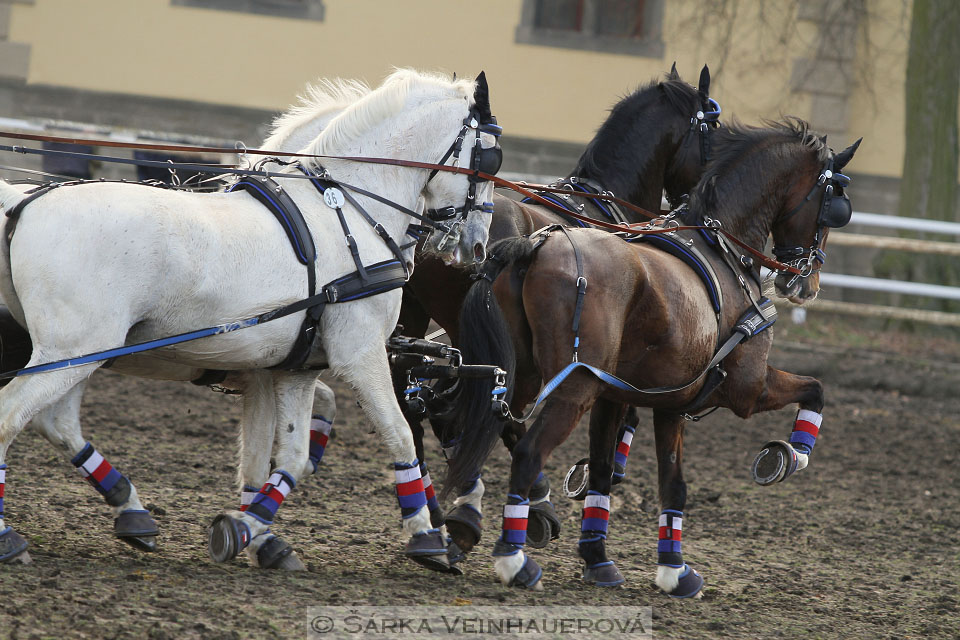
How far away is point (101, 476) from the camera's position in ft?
14.2

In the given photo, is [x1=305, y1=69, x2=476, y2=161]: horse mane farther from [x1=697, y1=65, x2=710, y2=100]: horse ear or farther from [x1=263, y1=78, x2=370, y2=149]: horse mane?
[x1=697, y1=65, x2=710, y2=100]: horse ear

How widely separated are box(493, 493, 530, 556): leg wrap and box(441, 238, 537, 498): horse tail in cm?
21

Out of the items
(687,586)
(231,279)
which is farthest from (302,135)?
(687,586)

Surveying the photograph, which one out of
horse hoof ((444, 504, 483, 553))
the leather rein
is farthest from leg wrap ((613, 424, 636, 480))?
the leather rein

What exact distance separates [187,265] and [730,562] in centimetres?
324

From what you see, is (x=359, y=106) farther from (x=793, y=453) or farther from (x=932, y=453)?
(x=932, y=453)

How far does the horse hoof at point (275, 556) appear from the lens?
4.50 meters

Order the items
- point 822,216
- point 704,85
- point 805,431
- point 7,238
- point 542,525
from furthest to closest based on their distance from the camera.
A: 1. point 704,85
2. point 822,216
3. point 542,525
4. point 805,431
5. point 7,238

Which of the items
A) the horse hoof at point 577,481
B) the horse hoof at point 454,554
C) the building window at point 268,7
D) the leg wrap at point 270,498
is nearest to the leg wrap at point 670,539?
the horse hoof at point 577,481

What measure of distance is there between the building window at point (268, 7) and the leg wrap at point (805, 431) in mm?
10534

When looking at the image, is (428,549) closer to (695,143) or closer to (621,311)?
(621,311)

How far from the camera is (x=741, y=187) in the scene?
5391 mm

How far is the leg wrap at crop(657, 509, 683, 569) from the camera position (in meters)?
4.93

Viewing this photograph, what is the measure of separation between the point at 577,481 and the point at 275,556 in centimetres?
167
